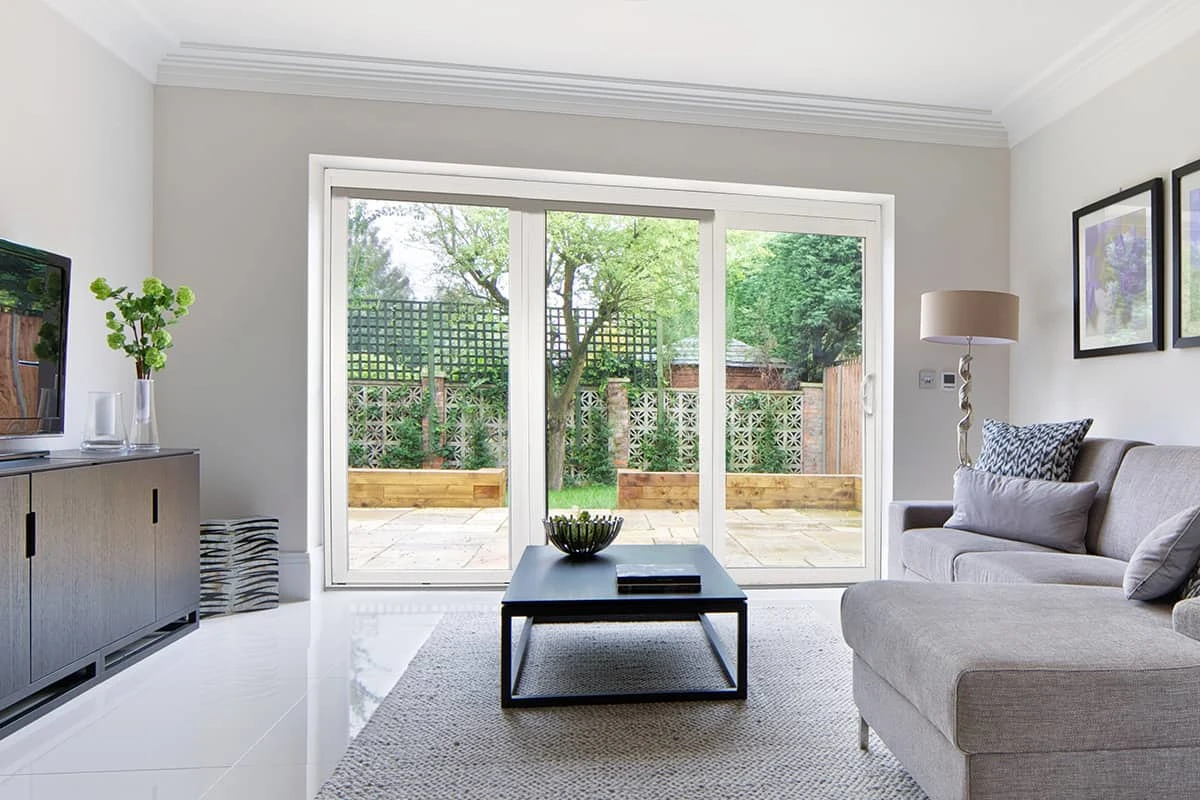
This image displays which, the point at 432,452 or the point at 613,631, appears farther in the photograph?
the point at 432,452

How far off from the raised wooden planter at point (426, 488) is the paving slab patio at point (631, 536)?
0.04 m

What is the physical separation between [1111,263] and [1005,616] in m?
2.44

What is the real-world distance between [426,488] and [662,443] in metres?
1.35

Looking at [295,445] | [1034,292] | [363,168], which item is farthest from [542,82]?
[1034,292]

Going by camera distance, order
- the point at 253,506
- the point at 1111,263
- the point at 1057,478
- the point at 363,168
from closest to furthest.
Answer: the point at 1057,478 → the point at 1111,263 → the point at 253,506 → the point at 363,168

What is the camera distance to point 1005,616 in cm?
155

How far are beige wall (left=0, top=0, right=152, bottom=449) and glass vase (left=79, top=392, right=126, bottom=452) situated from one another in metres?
0.22

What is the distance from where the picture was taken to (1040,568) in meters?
2.22

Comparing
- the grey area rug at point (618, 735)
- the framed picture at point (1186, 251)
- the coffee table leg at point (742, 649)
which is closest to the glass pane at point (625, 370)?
the grey area rug at point (618, 735)

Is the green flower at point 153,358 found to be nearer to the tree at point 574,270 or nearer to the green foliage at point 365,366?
the green foliage at point 365,366

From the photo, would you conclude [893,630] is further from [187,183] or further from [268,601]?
[187,183]

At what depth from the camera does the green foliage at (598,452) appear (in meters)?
3.79

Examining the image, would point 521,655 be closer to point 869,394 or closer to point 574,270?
point 574,270

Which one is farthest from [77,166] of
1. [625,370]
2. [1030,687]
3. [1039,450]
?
[1039,450]
